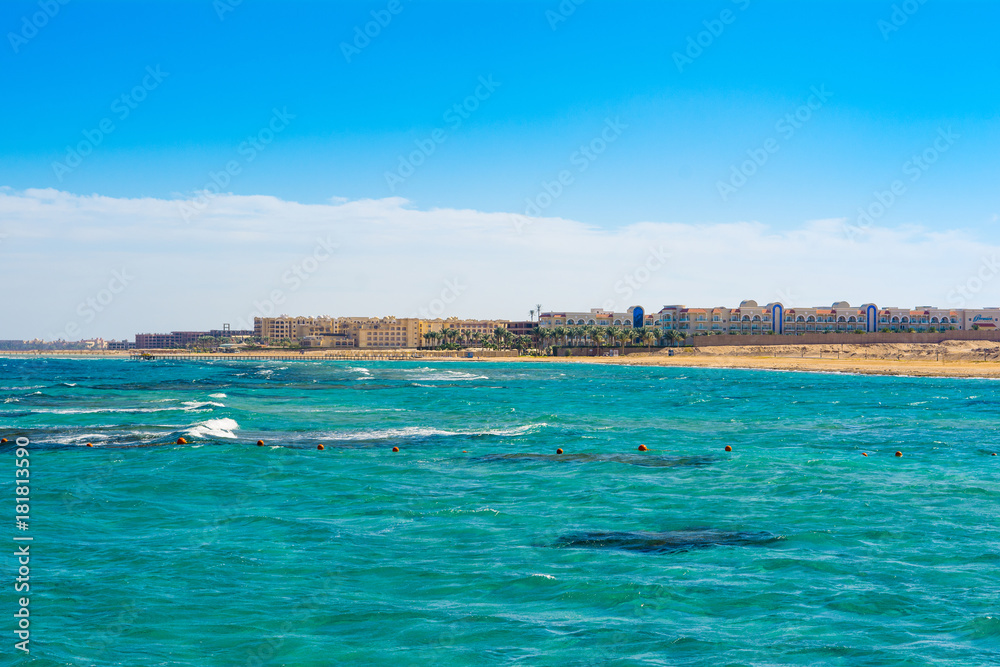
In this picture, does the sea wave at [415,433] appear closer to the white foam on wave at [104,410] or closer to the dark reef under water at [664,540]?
the white foam on wave at [104,410]

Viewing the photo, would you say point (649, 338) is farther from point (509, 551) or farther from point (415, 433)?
point (509, 551)

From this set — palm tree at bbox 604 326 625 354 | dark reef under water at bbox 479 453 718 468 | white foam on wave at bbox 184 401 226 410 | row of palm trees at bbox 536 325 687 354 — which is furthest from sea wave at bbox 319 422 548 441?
palm tree at bbox 604 326 625 354

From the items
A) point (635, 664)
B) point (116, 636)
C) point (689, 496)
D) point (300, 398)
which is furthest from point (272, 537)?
point (300, 398)

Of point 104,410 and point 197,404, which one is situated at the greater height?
point 104,410

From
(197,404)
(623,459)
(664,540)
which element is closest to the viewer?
(664,540)

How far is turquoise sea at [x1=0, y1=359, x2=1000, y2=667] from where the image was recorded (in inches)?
414

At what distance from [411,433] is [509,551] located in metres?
20.5

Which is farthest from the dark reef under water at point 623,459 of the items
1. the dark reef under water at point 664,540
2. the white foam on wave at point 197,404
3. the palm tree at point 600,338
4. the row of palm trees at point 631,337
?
the palm tree at point 600,338

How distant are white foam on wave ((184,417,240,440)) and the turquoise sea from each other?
0.35 m

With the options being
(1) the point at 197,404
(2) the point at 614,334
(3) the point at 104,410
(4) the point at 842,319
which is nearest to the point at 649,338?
(2) the point at 614,334

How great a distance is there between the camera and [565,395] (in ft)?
207

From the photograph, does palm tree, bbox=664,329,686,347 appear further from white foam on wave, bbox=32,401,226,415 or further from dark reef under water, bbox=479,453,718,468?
dark reef under water, bbox=479,453,718,468

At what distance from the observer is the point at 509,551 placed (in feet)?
48.3

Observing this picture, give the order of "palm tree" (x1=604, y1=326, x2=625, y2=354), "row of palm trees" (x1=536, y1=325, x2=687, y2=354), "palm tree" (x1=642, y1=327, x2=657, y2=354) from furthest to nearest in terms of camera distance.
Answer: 1. "palm tree" (x1=604, y1=326, x2=625, y2=354)
2. "row of palm trees" (x1=536, y1=325, x2=687, y2=354)
3. "palm tree" (x1=642, y1=327, x2=657, y2=354)
